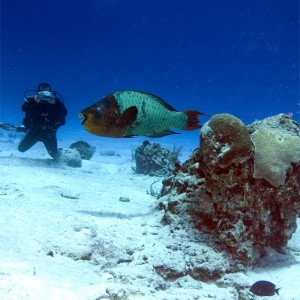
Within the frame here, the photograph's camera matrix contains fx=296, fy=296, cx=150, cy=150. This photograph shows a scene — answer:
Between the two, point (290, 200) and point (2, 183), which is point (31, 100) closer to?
point (2, 183)

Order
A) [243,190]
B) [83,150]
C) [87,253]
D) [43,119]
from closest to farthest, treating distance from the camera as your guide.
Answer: [87,253] → [243,190] → [43,119] → [83,150]

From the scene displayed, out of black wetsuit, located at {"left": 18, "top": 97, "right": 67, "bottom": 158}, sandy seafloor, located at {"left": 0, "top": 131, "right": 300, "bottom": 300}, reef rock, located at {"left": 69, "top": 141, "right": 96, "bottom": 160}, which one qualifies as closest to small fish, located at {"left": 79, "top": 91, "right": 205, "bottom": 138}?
sandy seafloor, located at {"left": 0, "top": 131, "right": 300, "bottom": 300}

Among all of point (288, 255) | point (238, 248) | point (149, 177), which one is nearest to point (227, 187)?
point (238, 248)

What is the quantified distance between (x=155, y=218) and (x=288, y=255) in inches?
82.9

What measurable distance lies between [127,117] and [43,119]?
7224 mm

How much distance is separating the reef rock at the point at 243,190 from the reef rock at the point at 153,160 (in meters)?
6.21

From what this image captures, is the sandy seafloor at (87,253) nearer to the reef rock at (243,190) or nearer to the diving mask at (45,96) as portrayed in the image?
the reef rock at (243,190)

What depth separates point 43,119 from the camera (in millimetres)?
10023

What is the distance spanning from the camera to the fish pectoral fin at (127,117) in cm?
360

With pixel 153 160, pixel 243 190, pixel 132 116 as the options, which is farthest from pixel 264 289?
pixel 153 160

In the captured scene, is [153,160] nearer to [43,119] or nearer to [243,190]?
[43,119]

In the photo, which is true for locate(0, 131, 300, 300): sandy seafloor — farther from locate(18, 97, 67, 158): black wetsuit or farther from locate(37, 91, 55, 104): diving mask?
locate(18, 97, 67, 158): black wetsuit

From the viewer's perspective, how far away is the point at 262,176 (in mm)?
3992

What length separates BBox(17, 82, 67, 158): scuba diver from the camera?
30.5 feet
